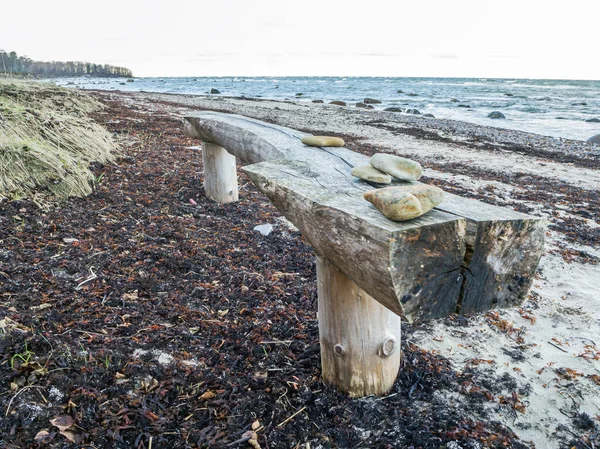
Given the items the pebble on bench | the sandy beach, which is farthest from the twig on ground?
the pebble on bench

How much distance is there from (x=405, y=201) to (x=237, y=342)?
139 cm

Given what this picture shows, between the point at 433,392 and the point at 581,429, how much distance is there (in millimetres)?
654

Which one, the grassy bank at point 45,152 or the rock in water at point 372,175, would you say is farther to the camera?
the grassy bank at point 45,152

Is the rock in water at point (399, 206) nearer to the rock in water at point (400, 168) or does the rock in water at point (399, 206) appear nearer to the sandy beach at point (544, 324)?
the rock in water at point (400, 168)

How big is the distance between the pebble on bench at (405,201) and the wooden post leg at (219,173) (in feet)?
10.7

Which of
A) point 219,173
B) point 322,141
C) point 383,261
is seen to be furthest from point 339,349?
point 219,173

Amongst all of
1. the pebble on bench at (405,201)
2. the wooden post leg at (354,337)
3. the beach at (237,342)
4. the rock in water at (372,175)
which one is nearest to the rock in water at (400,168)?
the rock in water at (372,175)

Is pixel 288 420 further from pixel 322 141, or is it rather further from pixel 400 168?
pixel 322 141

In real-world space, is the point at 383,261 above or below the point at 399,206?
below

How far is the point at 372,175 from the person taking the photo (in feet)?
6.42

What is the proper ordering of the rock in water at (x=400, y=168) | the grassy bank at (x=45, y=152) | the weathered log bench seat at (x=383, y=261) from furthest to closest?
the grassy bank at (x=45, y=152) < the rock in water at (x=400, y=168) < the weathered log bench seat at (x=383, y=261)

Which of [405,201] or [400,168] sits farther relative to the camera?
[400,168]

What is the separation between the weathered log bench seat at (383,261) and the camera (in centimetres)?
128

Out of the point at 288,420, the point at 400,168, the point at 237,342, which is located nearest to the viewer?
the point at 288,420
